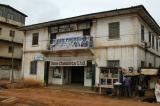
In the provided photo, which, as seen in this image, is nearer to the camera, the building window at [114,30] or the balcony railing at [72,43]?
the building window at [114,30]

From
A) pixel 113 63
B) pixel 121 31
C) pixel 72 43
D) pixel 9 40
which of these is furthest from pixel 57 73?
pixel 9 40

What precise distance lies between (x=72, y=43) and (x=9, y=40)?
16421 mm

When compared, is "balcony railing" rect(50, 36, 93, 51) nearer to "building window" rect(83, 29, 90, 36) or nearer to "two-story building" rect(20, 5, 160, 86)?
"two-story building" rect(20, 5, 160, 86)

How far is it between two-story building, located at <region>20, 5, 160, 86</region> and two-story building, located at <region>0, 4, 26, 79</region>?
7.44 m

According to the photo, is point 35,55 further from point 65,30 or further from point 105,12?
point 105,12

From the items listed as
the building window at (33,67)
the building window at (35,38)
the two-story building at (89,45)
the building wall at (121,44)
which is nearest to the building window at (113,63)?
the two-story building at (89,45)

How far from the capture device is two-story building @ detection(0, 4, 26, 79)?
119 ft

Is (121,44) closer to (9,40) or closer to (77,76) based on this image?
(77,76)

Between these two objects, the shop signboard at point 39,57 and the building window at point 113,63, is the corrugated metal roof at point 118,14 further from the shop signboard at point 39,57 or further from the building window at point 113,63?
the building window at point 113,63

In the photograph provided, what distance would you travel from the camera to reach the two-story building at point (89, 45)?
21.6 metres

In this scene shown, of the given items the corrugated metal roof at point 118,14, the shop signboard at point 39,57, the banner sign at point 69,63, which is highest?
the corrugated metal roof at point 118,14

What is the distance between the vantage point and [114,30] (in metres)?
22.5

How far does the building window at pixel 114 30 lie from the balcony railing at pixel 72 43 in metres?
2.08

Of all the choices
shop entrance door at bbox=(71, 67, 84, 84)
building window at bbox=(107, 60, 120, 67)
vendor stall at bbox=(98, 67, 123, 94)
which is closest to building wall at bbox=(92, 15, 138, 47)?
building window at bbox=(107, 60, 120, 67)
